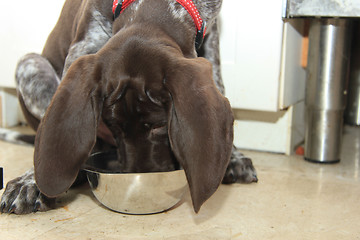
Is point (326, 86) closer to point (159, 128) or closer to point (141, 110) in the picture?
point (159, 128)

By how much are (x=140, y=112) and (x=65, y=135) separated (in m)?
0.31

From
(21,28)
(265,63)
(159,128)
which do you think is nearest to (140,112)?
(159,128)

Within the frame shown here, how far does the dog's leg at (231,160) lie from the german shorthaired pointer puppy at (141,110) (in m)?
0.53

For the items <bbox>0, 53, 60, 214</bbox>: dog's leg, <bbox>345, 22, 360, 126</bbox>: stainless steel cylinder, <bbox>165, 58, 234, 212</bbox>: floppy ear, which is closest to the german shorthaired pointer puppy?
<bbox>165, 58, 234, 212</bbox>: floppy ear

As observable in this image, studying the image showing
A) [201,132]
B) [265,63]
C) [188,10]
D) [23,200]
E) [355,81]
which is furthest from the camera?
[355,81]

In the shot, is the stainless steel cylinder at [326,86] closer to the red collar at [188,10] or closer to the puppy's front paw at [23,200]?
the red collar at [188,10]

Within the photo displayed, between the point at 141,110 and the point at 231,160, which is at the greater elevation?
the point at 141,110

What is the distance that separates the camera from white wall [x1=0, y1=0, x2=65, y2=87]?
3350mm

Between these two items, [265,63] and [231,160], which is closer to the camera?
[231,160]

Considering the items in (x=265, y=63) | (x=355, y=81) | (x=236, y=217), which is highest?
(x=265, y=63)

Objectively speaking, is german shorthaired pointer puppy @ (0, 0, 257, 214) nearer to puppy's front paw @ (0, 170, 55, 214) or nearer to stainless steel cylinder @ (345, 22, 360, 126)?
puppy's front paw @ (0, 170, 55, 214)

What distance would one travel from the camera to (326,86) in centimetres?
277

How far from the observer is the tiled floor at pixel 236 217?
1.83m

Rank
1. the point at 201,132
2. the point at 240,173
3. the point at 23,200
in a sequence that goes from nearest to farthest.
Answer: the point at 201,132
the point at 23,200
the point at 240,173
